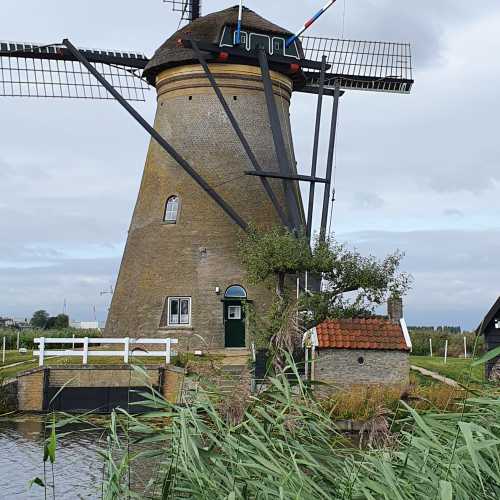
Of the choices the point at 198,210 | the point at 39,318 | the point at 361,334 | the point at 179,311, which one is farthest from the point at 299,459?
the point at 39,318

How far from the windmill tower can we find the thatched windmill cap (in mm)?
29

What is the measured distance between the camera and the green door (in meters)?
21.9

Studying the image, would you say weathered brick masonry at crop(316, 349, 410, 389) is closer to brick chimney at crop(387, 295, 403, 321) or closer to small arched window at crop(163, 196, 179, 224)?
brick chimney at crop(387, 295, 403, 321)

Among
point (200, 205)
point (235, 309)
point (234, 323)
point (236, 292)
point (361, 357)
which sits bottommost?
point (361, 357)

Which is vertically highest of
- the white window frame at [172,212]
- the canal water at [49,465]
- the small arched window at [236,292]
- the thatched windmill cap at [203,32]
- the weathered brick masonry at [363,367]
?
the thatched windmill cap at [203,32]

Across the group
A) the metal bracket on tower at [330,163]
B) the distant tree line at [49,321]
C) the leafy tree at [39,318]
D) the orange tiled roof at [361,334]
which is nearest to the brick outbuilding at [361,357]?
the orange tiled roof at [361,334]

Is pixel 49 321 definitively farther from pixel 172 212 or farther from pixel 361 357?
pixel 361 357

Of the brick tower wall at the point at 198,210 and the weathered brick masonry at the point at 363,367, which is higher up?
the brick tower wall at the point at 198,210

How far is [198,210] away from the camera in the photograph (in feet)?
72.2

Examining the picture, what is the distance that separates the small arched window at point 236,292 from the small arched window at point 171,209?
2173 mm

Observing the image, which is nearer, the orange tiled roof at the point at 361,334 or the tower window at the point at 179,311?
the orange tiled roof at the point at 361,334

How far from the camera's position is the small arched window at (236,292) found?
21828mm

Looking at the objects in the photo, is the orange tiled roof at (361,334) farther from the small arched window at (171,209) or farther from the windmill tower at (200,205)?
the small arched window at (171,209)

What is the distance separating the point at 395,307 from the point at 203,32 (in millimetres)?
8119
